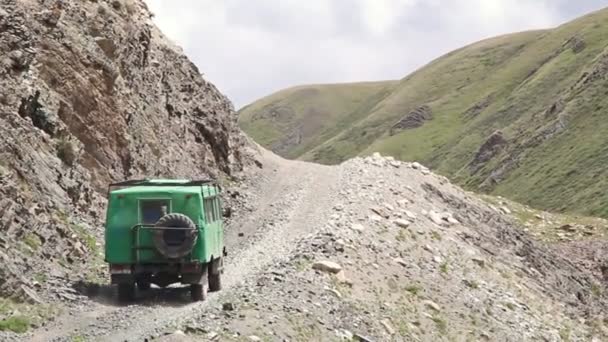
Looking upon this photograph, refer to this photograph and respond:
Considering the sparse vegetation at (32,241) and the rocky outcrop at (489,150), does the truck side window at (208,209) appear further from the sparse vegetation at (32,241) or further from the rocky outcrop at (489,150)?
the rocky outcrop at (489,150)

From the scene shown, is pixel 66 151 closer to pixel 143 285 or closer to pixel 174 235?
pixel 143 285

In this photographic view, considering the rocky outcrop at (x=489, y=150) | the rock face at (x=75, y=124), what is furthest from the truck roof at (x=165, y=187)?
the rocky outcrop at (x=489, y=150)

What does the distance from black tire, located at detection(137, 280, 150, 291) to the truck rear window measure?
5.87 feet

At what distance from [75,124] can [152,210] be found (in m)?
12.3

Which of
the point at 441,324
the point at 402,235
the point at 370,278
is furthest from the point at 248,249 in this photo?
the point at 441,324

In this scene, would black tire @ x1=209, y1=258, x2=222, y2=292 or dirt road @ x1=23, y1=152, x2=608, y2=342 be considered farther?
black tire @ x1=209, y1=258, x2=222, y2=292

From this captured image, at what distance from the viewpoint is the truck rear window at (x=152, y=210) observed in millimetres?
22328

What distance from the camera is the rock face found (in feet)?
78.4

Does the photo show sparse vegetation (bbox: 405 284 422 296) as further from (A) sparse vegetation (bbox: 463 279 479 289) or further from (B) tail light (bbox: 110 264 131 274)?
(B) tail light (bbox: 110 264 131 274)

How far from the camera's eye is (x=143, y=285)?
2369cm

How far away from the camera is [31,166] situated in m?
26.4

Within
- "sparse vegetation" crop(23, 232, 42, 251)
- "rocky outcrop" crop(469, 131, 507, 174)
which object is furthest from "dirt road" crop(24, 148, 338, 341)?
"rocky outcrop" crop(469, 131, 507, 174)

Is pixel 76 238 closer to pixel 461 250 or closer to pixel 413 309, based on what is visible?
pixel 413 309

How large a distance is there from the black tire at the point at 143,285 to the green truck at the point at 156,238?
9.9 inches
